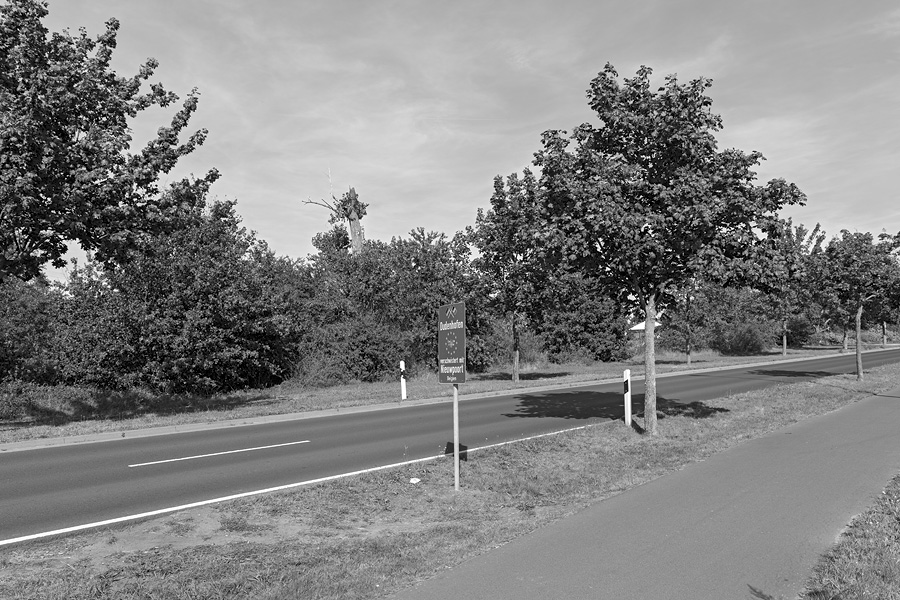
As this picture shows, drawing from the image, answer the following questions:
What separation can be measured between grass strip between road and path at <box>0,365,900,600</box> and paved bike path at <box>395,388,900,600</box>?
36 cm

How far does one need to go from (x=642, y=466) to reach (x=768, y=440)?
3.20 meters

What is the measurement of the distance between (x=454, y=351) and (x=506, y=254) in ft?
61.4

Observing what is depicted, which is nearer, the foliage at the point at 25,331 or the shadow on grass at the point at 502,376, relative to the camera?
the foliage at the point at 25,331

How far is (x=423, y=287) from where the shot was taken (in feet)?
99.7

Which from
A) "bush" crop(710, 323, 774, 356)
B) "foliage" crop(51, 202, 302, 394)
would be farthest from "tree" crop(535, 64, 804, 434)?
"bush" crop(710, 323, 774, 356)

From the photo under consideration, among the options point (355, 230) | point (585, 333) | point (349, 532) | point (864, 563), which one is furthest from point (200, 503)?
point (585, 333)

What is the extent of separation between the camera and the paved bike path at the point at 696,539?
181 inches

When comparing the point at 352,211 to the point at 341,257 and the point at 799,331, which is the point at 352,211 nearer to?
the point at 341,257

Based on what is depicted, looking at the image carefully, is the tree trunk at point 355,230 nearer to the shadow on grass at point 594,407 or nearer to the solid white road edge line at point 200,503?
the shadow on grass at point 594,407

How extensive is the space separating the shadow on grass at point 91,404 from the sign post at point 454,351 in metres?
11.8

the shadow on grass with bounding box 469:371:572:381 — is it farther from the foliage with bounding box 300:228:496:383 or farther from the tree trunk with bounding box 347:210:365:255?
the tree trunk with bounding box 347:210:365:255

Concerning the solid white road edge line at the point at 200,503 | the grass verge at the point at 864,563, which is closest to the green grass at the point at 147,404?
the solid white road edge line at the point at 200,503

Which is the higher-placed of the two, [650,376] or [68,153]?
[68,153]

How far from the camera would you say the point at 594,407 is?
16766 mm
